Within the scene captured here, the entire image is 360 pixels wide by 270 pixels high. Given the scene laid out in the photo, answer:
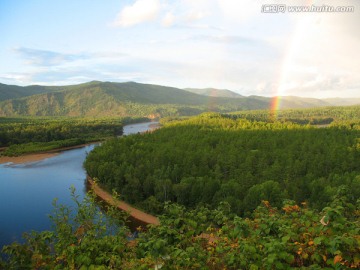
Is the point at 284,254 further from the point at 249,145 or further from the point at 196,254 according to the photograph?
the point at 249,145

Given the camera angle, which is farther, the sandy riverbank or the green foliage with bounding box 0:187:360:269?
the sandy riverbank

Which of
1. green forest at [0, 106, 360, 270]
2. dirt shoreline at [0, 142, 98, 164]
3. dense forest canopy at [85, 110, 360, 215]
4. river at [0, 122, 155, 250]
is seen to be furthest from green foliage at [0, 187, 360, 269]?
dirt shoreline at [0, 142, 98, 164]

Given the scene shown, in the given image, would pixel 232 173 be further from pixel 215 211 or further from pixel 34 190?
pixel 215 211

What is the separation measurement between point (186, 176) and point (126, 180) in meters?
11.4

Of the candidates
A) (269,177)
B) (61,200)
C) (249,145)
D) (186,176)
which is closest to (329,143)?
(249,145)

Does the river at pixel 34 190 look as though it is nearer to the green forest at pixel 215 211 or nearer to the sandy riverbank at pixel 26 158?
the sandy riverbank at pixel 26 158

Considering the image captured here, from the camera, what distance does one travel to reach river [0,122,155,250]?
45.0 meters

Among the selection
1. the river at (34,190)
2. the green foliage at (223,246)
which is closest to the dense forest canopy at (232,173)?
the river at (34,190)

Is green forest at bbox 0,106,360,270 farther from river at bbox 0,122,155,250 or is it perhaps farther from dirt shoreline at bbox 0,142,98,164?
dirt shoreline at bbox 0,142,98,164

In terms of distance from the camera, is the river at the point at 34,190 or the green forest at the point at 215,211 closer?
the green forest at the point at 215,211

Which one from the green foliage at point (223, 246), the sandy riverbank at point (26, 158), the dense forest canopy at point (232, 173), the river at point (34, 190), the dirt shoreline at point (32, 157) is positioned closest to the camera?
the green foliage at point (223, 246)

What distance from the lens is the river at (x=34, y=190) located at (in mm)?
44978

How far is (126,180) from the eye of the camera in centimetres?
5441

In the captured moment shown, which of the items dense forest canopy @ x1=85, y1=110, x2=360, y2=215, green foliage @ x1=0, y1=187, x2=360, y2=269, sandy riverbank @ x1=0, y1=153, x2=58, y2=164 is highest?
green foliage @ x1=0, y1=187, x2=360, y2=269
